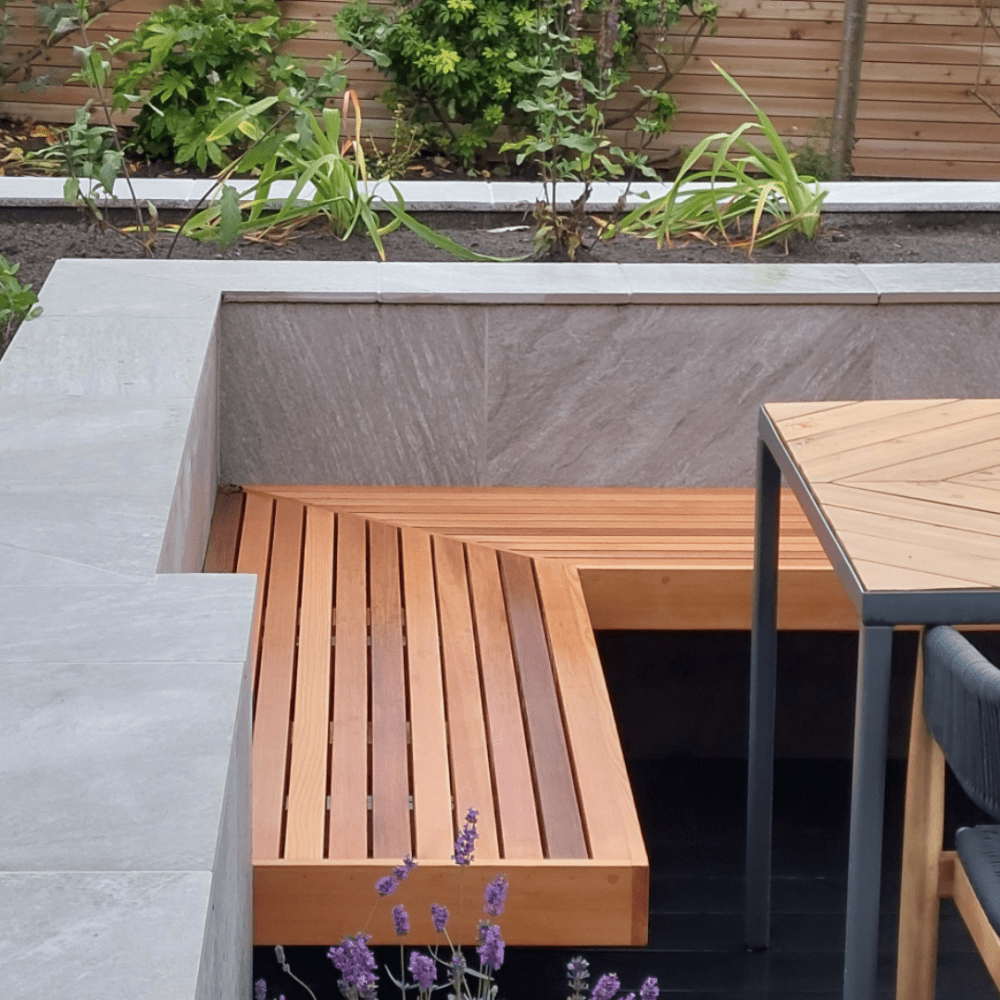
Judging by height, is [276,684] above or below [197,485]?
below

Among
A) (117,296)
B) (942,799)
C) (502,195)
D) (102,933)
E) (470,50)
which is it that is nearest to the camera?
(102,933)

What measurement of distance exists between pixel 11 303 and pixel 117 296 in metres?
0.23

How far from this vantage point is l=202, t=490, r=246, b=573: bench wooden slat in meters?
2.91

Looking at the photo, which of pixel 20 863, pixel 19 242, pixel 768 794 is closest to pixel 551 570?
pixel 768 794

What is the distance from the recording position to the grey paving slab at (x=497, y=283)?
10.6 ft

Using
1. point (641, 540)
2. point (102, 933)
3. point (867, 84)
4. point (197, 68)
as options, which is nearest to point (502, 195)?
point (641, 540)

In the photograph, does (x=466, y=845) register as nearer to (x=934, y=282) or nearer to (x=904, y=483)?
(x=904, y=483)

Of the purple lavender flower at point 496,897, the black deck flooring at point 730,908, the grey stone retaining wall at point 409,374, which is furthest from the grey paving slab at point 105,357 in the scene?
the purple lavender flower at point 496,897

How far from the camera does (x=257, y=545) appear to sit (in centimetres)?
301

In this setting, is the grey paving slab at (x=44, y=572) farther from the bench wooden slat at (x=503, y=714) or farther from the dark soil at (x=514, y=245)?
the dark soil at (x=514, y=245)

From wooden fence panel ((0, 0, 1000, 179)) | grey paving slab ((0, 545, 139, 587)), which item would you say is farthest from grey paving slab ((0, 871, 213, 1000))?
wooden fence panel ((0, 0, 1000, 179))

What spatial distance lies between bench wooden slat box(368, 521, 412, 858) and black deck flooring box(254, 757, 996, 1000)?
8.1 inches

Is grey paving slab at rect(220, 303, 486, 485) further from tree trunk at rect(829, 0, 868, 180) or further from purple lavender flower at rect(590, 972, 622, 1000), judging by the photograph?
tree trunk at rect(829, 0, 868, 180)

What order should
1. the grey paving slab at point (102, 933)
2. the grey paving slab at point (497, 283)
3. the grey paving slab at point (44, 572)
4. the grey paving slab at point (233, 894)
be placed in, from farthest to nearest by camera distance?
the grey paving slab at point (497, 283) < the grey paving slab at point (44, 572) < the grey paving slab at point (233, 894) < the grey paving slab at point (102, 933)
